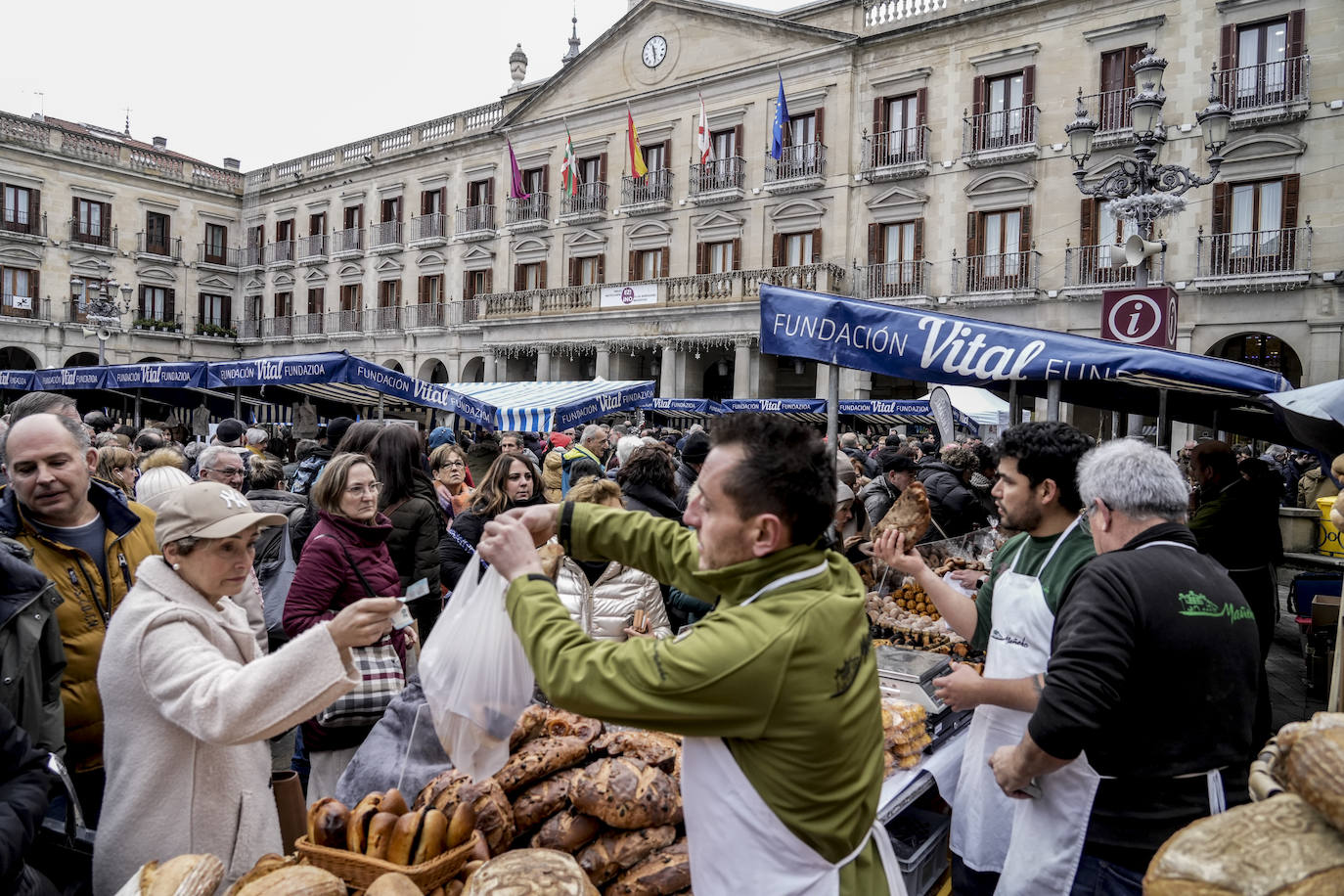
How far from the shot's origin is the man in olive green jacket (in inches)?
62.6

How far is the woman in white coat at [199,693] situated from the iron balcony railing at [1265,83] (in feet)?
70.5

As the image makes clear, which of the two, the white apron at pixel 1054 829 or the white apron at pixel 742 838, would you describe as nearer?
the white apron at pixel 742 838

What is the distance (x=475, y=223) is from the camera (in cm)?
3052

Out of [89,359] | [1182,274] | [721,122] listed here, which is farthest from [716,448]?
[89,359]

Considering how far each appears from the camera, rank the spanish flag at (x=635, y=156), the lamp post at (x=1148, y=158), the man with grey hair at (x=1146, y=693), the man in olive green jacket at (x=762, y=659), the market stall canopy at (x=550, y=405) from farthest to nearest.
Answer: the spanish flag at (x=635, y=156), the market stall canopy at (x=550, y=405), the lamp post at (x=1148, y=158), the man with grey hair at (x=1146, y=693), the man in olive green jacket at (x=762, y=659)

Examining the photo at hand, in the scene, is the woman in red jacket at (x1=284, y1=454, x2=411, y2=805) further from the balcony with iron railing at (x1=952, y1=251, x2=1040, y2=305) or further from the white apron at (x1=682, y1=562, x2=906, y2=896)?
the balcony with iron railing at (x1=952, y1=251, x2=1040, y2=305)

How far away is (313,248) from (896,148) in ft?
84.4

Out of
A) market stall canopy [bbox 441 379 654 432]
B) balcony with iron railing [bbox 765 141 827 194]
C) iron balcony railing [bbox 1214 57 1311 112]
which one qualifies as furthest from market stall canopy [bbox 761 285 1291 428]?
balcony with iron railing [bbox 765 141 827 194]

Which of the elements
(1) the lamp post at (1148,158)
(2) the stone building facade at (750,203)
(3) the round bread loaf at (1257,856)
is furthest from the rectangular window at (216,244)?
(3) the round bread loaf at (1257,856)

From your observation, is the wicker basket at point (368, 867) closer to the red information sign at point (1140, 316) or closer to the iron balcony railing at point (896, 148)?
the red information sign at point (1140, 316)

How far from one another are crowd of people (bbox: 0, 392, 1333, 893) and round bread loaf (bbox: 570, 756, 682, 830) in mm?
516

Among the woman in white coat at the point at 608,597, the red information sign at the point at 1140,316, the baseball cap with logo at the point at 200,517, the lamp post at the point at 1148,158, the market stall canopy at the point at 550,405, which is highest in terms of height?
the lamp post at the point at 1148,158

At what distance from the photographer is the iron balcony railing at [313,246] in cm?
3575

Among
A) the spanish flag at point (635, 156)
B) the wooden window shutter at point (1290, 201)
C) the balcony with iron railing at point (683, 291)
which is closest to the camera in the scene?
the wooden window shutter at point (1290, 201)
